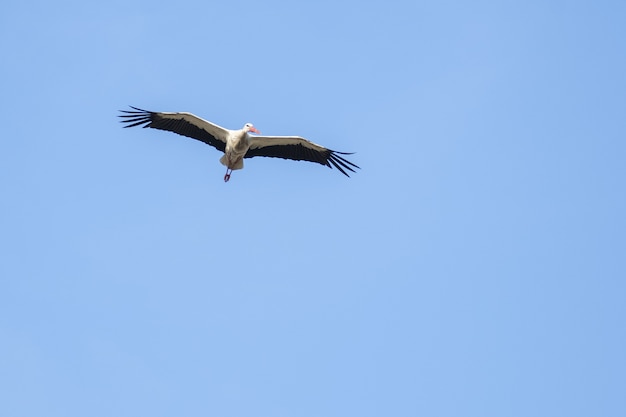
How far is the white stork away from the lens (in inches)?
1138

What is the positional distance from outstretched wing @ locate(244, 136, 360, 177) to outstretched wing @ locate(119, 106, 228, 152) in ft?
2.51

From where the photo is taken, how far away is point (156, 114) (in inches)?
1139

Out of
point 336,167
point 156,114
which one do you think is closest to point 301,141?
point 336,167

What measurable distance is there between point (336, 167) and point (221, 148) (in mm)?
2712

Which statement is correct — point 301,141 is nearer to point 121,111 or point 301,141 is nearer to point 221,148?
point 221,148

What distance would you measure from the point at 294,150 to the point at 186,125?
2.57 meters

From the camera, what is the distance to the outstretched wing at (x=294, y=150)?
29.3 m

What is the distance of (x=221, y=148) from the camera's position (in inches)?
1164

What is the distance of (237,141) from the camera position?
28781mm

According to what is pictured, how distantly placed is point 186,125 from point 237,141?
1.34 metres

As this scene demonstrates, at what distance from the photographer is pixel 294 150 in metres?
29.6

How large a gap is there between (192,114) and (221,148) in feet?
3.95

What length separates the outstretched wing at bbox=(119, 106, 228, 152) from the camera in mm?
28906

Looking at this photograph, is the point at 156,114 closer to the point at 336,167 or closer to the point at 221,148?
the point at 221,148
